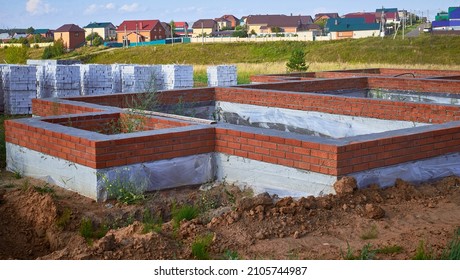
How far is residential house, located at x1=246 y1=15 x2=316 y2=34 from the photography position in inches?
1848

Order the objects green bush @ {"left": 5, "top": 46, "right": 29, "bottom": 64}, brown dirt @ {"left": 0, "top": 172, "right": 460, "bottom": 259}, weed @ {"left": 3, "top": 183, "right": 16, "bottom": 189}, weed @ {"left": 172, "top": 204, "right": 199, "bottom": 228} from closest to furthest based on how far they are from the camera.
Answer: brown dirt @ {"left": 0, "top": 172, "right": 460, "bottom": 259}, weed @ {"left": 172, "top": 204, "right": 199, "bottom": 228}, weed @ {"left": 3, "top": 183, "right": 16, "bottom": 189}, green bush @ {"left": 5, "top": 46, "right": 29, "bottom": 64}

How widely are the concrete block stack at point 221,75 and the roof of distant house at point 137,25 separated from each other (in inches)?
91.9

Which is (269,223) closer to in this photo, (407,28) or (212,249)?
(212,249)

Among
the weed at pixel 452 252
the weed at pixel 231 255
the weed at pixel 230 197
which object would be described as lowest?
the weed at pixel 230 197

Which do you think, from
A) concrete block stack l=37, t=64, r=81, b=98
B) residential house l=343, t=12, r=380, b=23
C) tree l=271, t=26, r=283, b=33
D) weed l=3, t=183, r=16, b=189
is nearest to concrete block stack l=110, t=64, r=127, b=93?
concrete block stack l=37, t=64, r=81, b=98

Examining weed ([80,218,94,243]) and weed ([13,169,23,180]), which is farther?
weed ([13,169,23,180])

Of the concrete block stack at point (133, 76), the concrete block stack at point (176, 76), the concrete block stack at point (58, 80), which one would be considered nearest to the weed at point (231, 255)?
the concrete block stack at point (133, 76)

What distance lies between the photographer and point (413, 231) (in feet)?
17.5

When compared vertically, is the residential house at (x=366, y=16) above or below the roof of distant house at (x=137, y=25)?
above

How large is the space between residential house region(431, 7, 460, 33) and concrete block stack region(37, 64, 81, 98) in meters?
33.9

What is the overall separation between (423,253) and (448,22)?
44448mm

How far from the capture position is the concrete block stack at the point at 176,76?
1600 cm

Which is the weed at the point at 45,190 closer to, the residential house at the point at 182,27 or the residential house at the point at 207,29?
the residential house at the point at 182,27

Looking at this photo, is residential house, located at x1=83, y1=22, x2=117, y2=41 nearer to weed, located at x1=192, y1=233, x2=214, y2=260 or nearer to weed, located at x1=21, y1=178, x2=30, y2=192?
weed, located at x1=21, y1=178, x2=30, y2=192
